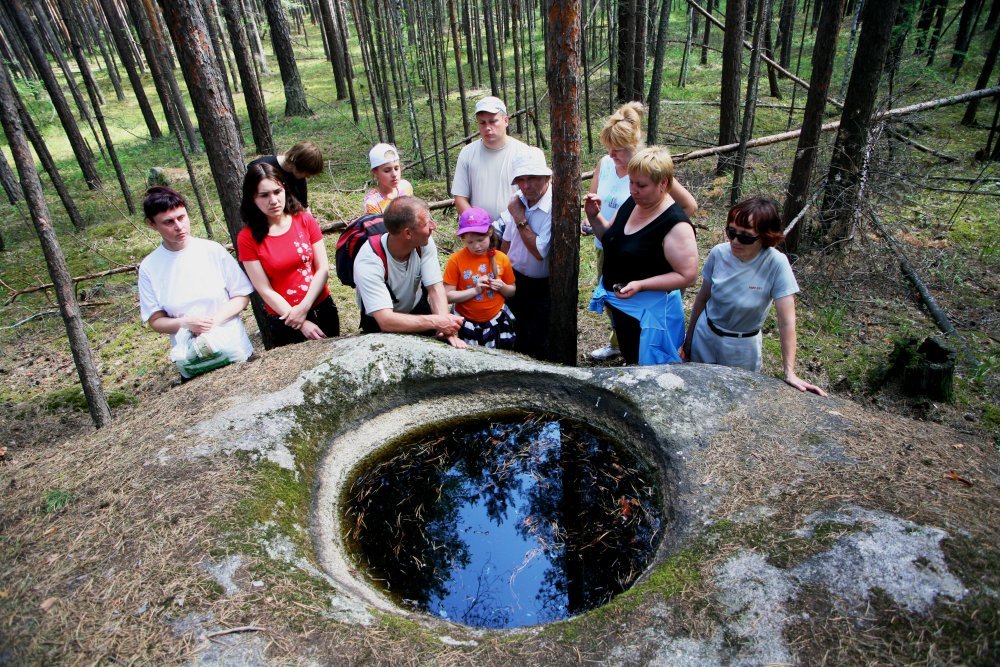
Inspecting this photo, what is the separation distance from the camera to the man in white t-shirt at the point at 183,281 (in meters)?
3.56

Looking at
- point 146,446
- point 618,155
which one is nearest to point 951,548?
point 618,155

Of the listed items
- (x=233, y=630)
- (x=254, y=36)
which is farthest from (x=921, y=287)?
(x=254, y=36)

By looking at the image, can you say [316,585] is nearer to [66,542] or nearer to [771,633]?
[66,542]

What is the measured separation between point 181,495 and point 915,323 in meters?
6.92

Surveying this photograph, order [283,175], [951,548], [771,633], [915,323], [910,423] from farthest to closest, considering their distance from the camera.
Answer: [915,323] < [283,175] < [910,423] < [951,548] < [771,633]

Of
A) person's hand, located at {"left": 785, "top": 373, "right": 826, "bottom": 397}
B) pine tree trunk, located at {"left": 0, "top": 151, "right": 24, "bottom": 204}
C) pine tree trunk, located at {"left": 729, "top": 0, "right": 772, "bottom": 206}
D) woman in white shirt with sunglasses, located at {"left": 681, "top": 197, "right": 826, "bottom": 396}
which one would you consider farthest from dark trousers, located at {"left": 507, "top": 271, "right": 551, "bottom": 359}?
pine tree trunk, located at {"left": 0, "top": 151, "right": 24, "bottom": 204}

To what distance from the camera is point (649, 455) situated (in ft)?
10.7

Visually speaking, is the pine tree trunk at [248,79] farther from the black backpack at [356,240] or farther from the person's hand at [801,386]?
the person's hand at [801,386]

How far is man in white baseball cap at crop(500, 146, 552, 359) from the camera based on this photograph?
13.9 ft

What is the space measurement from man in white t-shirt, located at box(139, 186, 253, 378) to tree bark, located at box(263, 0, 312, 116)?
1412 cm

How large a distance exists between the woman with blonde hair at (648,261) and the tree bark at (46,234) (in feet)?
12.5

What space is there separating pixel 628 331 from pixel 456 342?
1362mm

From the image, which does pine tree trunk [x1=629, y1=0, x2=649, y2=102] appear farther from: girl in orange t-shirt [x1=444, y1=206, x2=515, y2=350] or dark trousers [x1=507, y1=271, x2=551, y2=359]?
girl in orange t-shirt [x1=444, y1=206, x2=515, y2=350]

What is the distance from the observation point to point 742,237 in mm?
3264
